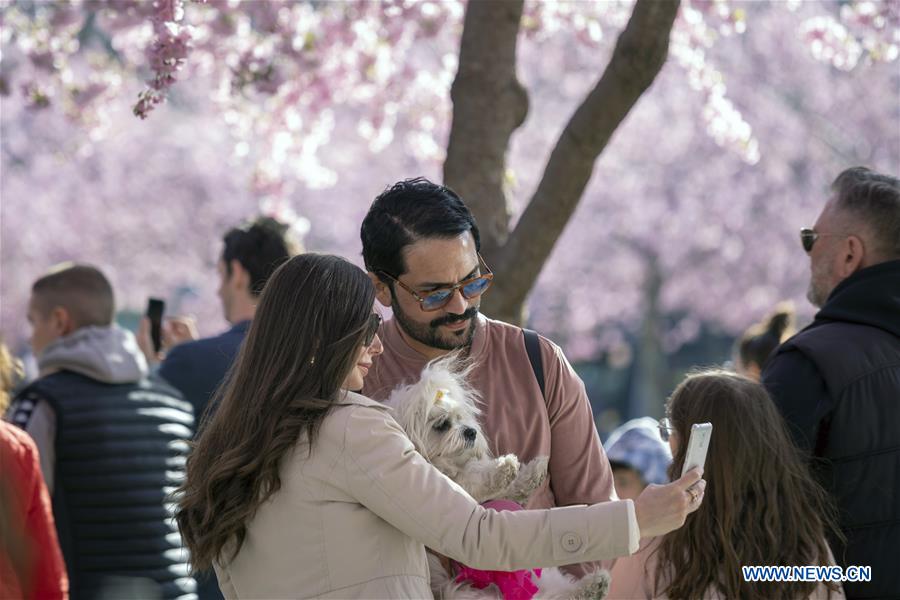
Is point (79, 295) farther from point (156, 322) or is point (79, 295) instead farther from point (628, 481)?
Answer: point (628, 481)

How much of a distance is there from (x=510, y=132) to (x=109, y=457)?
90.9 inches

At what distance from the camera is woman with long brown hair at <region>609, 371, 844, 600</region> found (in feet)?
11.5

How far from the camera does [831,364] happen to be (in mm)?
3766

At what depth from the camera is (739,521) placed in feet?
11.6

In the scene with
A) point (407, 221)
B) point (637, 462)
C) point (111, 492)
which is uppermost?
point (407, 221)

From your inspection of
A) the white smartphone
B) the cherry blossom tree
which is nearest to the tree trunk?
the white smartphone

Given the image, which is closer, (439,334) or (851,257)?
(439,334)

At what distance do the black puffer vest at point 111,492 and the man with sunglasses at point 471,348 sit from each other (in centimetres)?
167

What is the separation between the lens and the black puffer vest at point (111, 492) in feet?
14.7

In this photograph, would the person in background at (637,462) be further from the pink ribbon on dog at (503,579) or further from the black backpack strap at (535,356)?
the pink ribbon on dog at (503,579)

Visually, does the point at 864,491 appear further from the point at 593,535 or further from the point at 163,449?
the point at 163,449

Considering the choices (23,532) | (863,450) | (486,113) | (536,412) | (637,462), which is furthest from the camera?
(637,462)

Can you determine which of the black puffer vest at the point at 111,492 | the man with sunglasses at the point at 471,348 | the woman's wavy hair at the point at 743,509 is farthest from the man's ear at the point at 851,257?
the black puffer vest at the point at 111,492

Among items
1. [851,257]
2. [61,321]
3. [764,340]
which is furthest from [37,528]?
[764,340]
